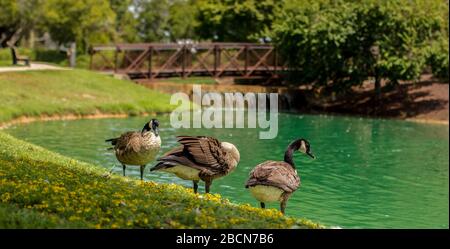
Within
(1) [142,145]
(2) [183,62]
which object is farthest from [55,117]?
(1) [142,145]

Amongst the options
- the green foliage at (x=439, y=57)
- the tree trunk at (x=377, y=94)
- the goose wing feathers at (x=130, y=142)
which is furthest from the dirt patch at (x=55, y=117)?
the green foliage at (x=439, y=57)

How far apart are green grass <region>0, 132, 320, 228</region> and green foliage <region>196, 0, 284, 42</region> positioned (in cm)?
6068

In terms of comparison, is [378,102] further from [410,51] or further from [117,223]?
[117,223]

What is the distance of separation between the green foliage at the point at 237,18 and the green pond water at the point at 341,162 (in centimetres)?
2527

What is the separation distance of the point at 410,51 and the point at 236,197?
40.2 m

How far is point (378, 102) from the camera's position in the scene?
2544 inches

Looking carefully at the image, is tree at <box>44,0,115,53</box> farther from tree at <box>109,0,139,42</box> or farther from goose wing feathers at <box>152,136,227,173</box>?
goose wing feathers at <box>152,136,227,173</box>

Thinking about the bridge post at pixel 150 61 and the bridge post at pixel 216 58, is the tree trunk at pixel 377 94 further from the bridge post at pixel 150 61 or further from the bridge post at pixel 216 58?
the bridge post at pixel 150 61

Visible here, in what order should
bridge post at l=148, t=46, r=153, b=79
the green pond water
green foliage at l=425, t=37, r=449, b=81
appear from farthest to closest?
bridge post at l=148, t=46, r=153, b=79 < green foliage at l=425, t=37, r=449, b=81 < the green pond water

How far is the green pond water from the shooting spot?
22.9 metres

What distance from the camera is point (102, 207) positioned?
13.2 meters

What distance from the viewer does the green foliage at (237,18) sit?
78.5 metres

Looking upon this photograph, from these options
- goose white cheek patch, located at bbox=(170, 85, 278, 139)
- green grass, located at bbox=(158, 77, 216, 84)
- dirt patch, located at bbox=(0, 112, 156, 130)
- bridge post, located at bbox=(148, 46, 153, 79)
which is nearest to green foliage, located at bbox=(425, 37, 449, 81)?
goose white cheek patch, located at bbox=(170, 85, 278, 139)
